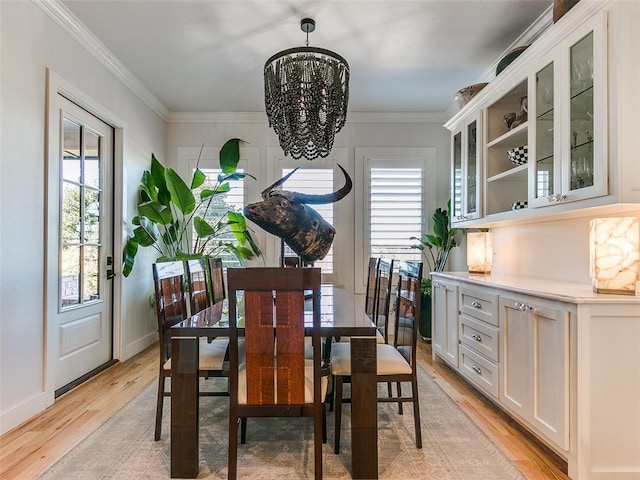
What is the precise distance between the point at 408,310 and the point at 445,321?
50.3 inches

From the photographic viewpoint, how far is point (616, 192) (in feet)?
5.78

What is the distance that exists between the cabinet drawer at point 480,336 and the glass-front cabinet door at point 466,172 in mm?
960

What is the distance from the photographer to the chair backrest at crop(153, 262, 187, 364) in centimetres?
209

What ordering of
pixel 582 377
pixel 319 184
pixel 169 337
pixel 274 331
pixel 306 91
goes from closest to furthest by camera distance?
pixel 274 331
pixel 582 377
pixel 169 337
pixel 306 91
pixel 319 184

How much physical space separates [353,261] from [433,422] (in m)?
2.54

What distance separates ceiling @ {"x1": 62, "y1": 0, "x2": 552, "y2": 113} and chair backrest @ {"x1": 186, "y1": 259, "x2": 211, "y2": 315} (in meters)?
1.83

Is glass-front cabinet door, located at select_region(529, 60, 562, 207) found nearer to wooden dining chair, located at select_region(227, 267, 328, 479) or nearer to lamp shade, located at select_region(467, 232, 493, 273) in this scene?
lamp shade, located at select_region(467, 232, 493, 273)

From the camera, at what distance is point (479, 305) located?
264 cm

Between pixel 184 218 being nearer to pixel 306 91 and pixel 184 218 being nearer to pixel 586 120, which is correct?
pixel 306 91

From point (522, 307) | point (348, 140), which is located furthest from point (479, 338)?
point (348, 140)

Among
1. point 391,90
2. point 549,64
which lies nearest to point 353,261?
point 391,90

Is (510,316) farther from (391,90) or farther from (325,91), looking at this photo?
(391,90)

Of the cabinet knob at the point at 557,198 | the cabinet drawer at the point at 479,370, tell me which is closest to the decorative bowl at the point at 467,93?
the cabinet knob at the point at 557,198

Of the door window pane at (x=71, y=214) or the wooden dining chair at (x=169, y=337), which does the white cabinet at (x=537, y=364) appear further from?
the door window pane at (x=71, y=214)
